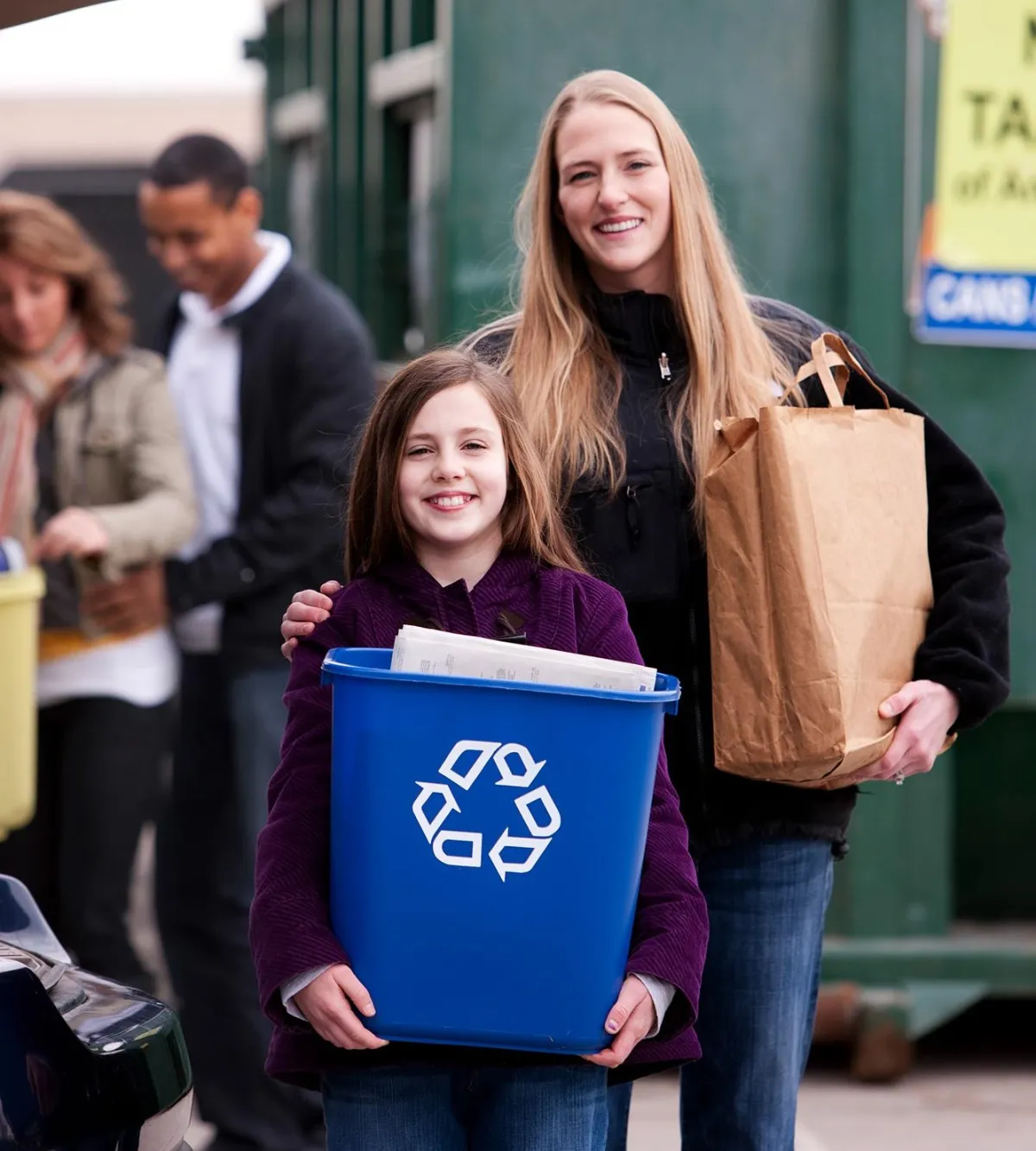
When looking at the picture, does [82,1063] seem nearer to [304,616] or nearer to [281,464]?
[304,616]

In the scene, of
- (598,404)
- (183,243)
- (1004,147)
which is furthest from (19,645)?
(1004,147)

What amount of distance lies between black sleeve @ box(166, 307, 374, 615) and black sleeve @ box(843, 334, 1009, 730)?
1798 millimetres

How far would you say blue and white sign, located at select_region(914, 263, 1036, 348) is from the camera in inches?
197

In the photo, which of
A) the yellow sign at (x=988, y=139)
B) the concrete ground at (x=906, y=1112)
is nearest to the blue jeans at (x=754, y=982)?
the concrete ground at (x=906, y=1112)

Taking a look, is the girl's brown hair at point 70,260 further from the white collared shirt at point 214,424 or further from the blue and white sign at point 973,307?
the blue and white sign at point 973,307

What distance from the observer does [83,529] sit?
4.30 m

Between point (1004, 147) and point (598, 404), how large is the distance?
8.57ft

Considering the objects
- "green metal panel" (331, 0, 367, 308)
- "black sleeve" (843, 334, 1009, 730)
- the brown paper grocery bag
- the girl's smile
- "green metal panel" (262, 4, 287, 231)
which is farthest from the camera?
"green metal panel" (262, 4, 287, 231)

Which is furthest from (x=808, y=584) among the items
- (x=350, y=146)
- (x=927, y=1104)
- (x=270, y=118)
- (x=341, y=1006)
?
(x=270, y=118)

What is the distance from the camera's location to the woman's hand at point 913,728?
2.61 m

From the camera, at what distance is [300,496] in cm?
443

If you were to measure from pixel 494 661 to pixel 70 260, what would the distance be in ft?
9.14

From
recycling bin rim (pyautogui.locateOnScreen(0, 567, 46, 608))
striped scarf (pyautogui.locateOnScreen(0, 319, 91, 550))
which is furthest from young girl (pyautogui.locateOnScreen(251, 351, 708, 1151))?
striped scarf (pyautogui.locateOnScreen(0, 319, 91, 550))

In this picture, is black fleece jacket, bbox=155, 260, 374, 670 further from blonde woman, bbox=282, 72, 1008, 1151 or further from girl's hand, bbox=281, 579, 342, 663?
girl's hand, bbox=281, 579, 342, 663
